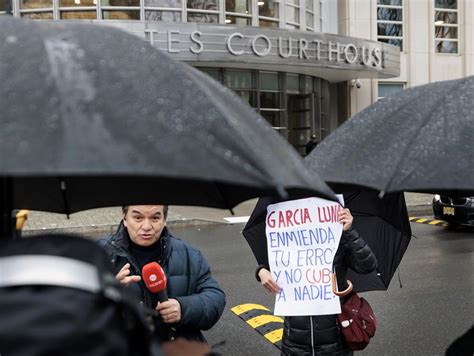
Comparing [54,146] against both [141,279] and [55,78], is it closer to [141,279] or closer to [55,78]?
[55,78]

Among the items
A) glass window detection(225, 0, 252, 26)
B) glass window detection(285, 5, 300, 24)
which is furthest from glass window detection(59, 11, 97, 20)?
glass window detection(285, 5, 300, 24)

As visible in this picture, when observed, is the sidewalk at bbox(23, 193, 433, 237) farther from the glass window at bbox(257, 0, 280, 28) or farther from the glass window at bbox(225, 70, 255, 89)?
the glass window at bbox(257, 0, 280, 28)

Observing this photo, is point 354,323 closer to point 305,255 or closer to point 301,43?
point 305,255

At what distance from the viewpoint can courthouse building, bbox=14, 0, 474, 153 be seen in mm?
19391

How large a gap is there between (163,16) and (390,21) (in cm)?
1206

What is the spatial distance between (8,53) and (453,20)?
98.8 feet

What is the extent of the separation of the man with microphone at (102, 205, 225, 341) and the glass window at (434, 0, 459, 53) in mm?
27966

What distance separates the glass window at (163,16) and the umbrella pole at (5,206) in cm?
1905

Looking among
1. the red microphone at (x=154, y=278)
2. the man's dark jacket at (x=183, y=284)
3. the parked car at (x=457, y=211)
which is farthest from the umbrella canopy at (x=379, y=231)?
the parked car at (x=457, y=211)

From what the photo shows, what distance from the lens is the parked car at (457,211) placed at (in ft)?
37.1

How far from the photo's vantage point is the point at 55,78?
1.57 meters

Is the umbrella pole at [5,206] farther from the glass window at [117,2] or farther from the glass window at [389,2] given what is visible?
the glass window at [389,2]

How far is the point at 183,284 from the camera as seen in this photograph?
300 cm

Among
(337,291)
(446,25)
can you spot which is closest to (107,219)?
(337,291)
